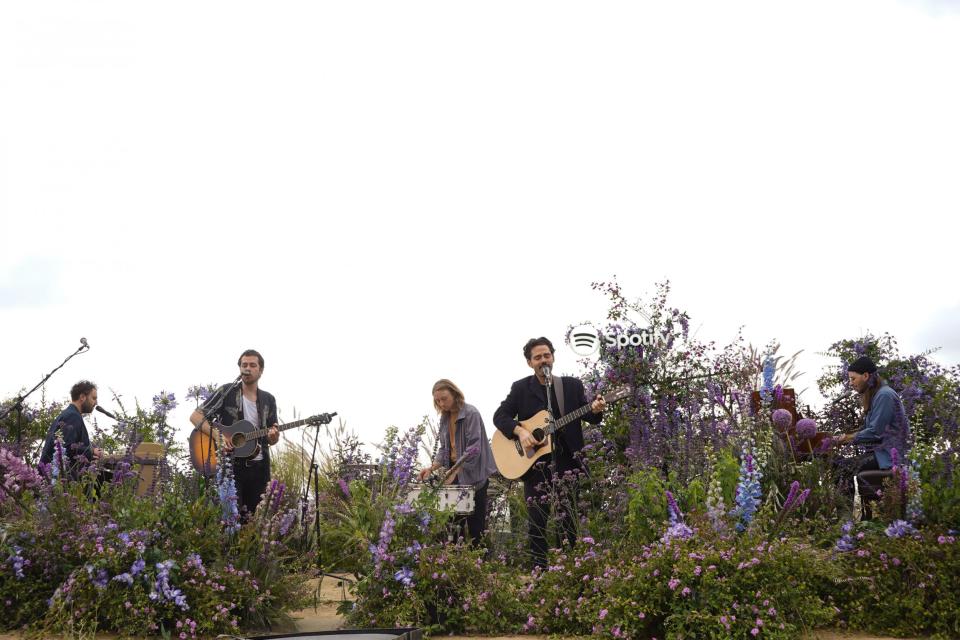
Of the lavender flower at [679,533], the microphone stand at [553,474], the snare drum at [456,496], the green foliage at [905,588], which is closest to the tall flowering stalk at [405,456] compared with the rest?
the snare drum at [456,496]

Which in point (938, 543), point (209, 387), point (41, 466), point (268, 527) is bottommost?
point (938, 543)

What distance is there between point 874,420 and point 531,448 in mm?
2699

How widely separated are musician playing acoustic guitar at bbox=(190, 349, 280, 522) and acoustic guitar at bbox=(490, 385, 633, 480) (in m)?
1.92

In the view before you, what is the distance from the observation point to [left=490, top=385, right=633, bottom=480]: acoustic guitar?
7598 mm

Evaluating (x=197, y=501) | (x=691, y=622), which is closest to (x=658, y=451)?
(x=691, y=622)

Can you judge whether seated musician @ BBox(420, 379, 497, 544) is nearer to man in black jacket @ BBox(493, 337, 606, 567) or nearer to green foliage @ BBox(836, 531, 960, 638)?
man in black jacket @ BBox(493, 337, 606, 567)

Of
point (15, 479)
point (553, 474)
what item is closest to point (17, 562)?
point (15, 479)

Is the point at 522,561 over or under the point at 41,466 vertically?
under

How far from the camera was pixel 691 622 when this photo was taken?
5.02 metres

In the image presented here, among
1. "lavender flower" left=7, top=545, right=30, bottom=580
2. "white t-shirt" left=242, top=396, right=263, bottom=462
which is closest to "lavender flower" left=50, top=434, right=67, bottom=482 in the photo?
"lavender flower" left=7, top=545, right=30, bottom=580

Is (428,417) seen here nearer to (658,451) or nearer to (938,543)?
(658,451)

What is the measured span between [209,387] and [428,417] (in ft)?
8.10

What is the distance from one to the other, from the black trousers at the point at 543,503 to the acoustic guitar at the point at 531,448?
84 mm

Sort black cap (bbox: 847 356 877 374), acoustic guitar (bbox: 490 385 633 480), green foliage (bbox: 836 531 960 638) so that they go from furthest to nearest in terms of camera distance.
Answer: acoustic guitar (bbox: 490 385 633 480) → black cap (bbox: 847 356 877 374) → green foliage (bbox: 836 531 960 638)
